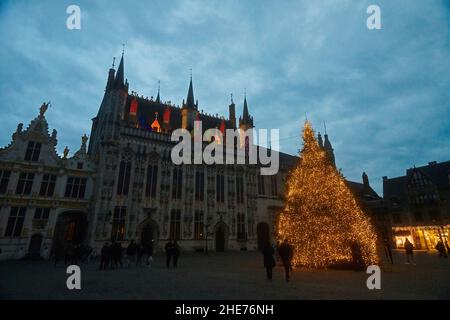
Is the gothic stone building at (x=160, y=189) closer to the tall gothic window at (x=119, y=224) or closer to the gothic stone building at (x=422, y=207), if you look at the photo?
the tall gothic window at (x=119, y=224)

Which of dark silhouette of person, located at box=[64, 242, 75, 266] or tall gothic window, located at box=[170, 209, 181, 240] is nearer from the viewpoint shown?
dark silhouette of person, located at box=[64, 242, 75, 266]

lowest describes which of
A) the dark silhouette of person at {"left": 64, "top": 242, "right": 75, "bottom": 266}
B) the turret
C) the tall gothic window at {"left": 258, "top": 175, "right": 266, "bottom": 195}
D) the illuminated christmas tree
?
the dark silhouette of person at {"left": 64, "top": 242, "right": 75, "bottom": 266}

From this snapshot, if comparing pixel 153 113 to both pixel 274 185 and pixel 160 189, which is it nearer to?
pixel 160 189

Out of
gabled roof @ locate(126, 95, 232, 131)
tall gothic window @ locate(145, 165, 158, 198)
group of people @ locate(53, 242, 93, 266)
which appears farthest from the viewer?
gabled roof @ locate(126, 95, 232, 131)

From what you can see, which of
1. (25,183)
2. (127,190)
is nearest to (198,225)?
(127,190)

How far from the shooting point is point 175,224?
27.9 meters

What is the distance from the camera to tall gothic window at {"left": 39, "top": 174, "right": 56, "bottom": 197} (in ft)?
76.7

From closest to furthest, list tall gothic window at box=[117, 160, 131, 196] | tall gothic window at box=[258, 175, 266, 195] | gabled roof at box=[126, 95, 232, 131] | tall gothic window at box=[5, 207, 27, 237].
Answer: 1. tall gothic window at box=[5, 207, 27, 237]
2. tall gothic window at box=[117, 160, 131, 196]
3. gabled roof at box=[126, 95, 232, 131]
4. tall gothic window at box=[258, 175, 266, 195]

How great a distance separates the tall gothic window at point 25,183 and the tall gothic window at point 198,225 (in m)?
16.9

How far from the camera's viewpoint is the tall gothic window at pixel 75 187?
969 inches

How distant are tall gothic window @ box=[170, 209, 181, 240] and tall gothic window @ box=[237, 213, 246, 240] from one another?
26.9 feet

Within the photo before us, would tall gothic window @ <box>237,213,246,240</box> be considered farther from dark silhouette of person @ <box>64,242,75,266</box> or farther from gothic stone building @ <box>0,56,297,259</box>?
dark silhouette of person @ <box>64,242,75,266</box>

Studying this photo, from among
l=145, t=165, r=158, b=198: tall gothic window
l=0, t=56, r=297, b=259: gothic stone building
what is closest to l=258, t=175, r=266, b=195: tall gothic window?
l=0, t=56, r=297, b=259: gothic stone building
